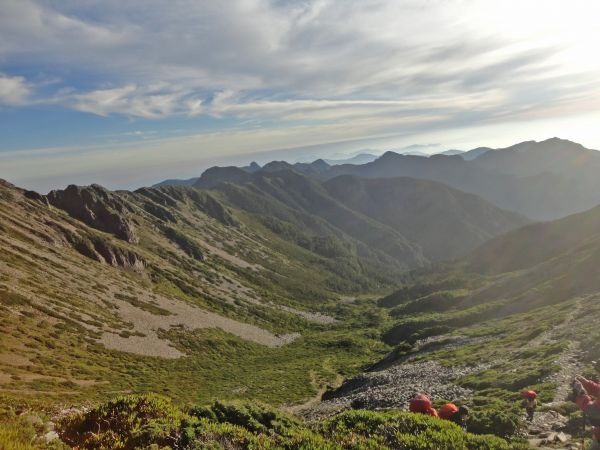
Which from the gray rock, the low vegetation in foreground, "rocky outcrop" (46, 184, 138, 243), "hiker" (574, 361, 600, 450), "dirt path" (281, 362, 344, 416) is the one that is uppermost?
"rocky outcrop" (46, 184, 138, 243)

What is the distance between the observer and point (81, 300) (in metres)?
89.6

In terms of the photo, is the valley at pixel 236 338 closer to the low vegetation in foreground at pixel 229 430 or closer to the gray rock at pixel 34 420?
the low vegetation in foreground at pixel 229 430

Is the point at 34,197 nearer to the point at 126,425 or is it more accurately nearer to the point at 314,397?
the point at 314,397

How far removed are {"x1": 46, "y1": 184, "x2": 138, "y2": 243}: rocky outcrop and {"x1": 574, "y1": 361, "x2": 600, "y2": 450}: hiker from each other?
17193cm

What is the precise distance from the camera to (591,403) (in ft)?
57.7

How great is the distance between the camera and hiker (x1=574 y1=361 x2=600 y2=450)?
1558cm

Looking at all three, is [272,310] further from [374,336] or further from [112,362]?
[112,362]

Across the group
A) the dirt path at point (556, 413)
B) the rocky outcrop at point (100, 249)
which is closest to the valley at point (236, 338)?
the dirt path at point (556, 413)

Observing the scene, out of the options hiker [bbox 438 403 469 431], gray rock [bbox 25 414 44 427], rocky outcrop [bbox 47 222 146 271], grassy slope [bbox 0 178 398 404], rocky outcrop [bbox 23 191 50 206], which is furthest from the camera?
rocky outcrop [bbox 23 191 50 206]

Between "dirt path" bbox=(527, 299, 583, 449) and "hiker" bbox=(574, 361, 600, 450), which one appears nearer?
"hiker" bbox=(574, 361, 600, 450)

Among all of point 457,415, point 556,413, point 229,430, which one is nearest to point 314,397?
point 457,415

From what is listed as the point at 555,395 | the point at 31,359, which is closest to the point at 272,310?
the point at 31,359

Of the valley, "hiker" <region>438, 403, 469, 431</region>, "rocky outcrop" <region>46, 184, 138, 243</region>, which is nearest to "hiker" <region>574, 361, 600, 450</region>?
the valley

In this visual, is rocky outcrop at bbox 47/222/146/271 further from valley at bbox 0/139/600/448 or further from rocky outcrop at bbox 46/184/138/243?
rocky outcrop at bbox 46/184/138/243
